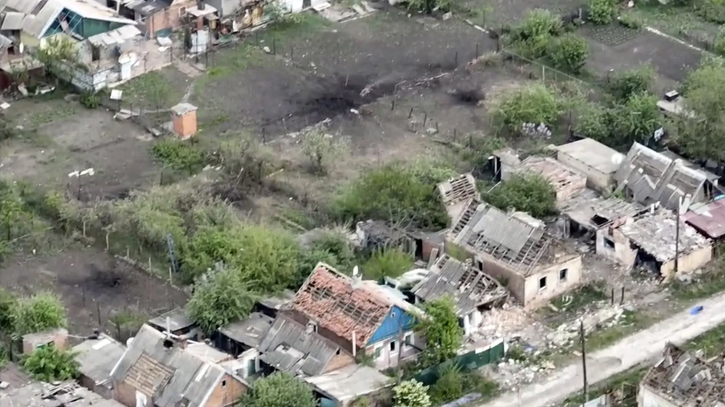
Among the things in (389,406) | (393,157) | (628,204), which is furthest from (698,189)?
(389,406)

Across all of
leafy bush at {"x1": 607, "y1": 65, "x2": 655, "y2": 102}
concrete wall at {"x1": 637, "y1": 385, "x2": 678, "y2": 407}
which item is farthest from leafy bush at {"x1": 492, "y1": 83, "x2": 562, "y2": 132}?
concrete wall at {"x1": 637, "y1": 385, "x2": 678, "y2": 407}

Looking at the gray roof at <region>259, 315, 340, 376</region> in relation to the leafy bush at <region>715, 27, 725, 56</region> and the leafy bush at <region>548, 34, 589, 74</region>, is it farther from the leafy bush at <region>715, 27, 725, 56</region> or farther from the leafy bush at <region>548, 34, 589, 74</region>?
the leafy bush at <region>715, 27, 725, 56</region>

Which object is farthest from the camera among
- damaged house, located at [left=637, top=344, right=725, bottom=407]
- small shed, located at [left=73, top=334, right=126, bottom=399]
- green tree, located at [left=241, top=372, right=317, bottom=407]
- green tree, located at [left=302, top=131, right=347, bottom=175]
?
green tree, located at [left=302, top=131, right=347, bottom=175]

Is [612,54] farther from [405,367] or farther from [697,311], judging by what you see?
[405,367]

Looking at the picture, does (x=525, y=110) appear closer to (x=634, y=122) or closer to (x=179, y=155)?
(x=634, y=122)

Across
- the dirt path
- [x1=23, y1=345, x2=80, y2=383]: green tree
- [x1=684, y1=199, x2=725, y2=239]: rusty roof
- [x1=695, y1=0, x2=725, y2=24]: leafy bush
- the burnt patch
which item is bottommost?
the burnt patch

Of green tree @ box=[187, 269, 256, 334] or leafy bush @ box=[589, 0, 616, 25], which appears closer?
green tree @ box=[187, 269, 256, 334]

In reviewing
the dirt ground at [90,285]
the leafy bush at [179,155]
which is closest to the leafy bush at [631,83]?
the leafy bush at [179,155]
